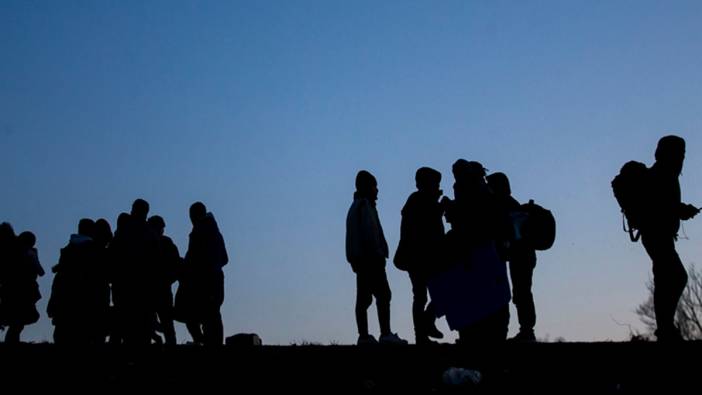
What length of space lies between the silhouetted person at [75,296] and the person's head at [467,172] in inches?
242

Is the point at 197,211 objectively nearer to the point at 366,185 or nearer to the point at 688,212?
the point at 366,185

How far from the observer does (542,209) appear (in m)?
11.4

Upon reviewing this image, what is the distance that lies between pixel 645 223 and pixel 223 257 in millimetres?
5459

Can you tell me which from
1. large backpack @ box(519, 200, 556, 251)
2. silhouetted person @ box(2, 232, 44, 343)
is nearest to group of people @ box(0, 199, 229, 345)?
silhouetted person @ box(2, 232, 44, 343)

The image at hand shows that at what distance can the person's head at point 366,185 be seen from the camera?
11984 mm

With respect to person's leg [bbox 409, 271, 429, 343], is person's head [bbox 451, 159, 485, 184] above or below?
above

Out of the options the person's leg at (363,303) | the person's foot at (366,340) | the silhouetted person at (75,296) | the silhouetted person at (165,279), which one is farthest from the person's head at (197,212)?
the person's foot at (366,340)

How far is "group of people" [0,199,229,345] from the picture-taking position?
39.6ft

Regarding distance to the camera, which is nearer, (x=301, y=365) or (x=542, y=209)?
(x=301, y=365)

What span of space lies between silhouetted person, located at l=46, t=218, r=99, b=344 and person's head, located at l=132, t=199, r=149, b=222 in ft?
2.17

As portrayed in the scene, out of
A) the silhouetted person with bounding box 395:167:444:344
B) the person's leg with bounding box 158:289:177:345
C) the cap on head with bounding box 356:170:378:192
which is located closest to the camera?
the silhouetted person with bounding box 395:167:444:344

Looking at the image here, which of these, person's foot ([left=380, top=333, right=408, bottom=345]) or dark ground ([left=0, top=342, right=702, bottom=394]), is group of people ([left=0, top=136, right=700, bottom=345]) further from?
dark ground ([left=0, top=342, right=702, bottom=394])

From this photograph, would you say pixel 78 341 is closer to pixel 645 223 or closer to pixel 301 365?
pixel 301 365

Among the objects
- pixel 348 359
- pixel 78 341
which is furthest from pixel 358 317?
pixel 78 341
